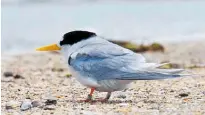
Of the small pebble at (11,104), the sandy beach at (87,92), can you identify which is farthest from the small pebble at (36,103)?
the small pebble at (11,104)

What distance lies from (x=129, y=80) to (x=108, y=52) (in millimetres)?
279

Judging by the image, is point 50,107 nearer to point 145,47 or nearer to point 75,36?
point 75,36

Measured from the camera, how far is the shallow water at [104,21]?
11836mm

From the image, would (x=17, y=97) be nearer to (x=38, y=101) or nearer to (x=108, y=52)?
(x=38, y=101)

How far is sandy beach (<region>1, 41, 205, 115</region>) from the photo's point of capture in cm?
511

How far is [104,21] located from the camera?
1384cm

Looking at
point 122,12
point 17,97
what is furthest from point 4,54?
point 122,12

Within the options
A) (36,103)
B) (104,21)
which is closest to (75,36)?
(36,103)

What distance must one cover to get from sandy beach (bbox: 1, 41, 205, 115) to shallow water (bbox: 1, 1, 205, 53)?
1797 millimetres

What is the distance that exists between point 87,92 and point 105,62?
0.83 m

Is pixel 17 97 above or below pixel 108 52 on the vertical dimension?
below

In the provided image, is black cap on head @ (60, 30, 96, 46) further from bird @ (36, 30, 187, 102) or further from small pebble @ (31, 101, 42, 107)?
small pebble @ (31, 101, 42, 107)

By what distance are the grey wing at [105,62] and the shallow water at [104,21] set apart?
4.04m

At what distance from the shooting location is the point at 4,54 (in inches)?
401
